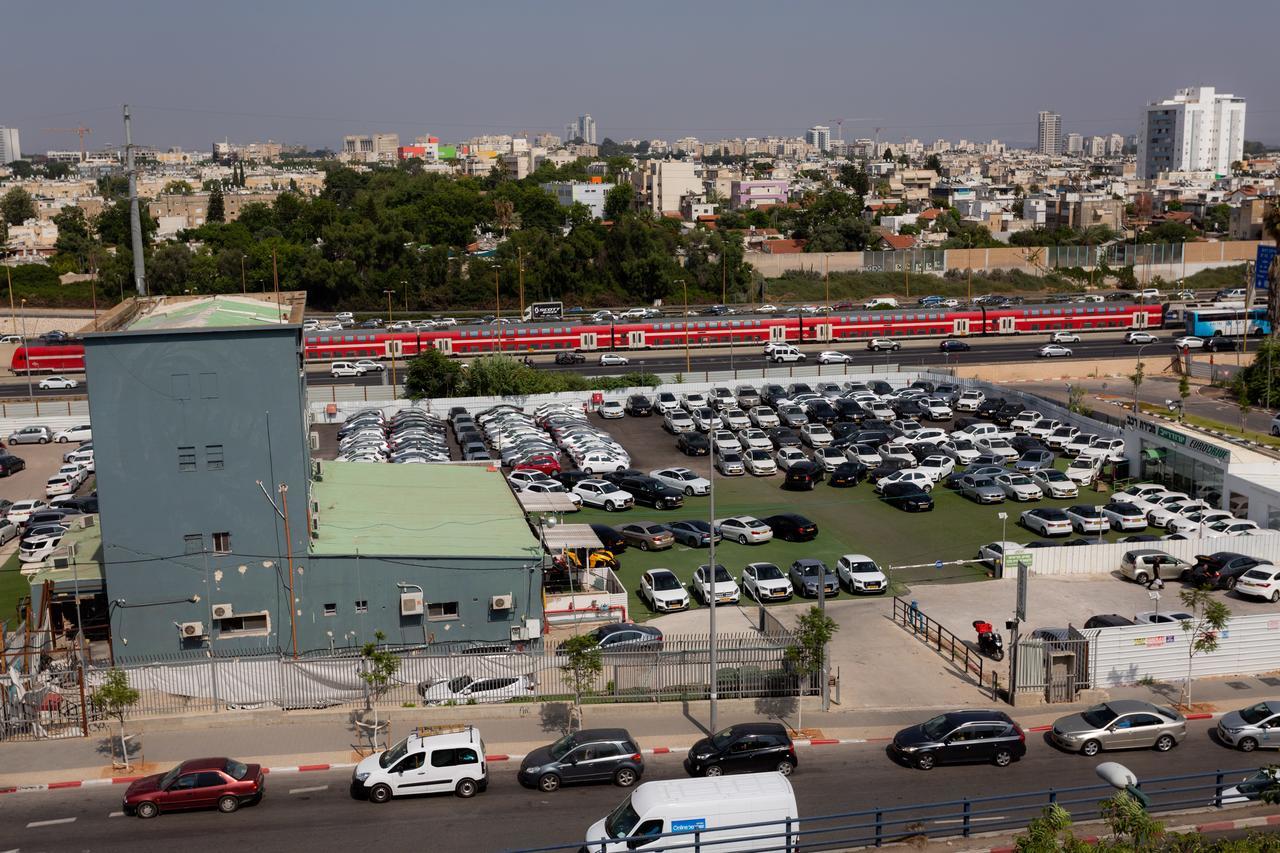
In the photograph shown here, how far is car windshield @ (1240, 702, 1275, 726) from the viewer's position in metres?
18.3

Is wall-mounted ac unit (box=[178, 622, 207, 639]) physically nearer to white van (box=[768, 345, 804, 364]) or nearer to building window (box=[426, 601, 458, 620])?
building window (box=[426, 601, 458, 620])

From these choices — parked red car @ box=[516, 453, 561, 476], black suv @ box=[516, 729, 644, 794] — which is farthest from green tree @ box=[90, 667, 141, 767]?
parked red car @ box=[516, 453, 561, 476]

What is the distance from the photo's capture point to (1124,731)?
1831cm

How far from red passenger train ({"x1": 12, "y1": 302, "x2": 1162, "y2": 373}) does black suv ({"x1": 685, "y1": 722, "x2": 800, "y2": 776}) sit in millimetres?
43470

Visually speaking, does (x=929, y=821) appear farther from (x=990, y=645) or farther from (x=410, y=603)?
(x=410, y=603)

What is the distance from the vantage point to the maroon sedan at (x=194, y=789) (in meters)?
16.0

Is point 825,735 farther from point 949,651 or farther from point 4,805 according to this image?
point 4,805

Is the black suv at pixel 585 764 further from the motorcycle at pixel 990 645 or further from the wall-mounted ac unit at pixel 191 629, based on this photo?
the motorcycle at pixel 990 645

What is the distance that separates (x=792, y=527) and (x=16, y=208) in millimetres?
136718

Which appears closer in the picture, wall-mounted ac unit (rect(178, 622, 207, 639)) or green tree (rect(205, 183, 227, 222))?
wall-mounted ac unit (rect(178, 622, 207, 639))

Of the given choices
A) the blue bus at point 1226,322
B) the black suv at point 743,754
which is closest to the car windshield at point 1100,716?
the black suv at point 743,754

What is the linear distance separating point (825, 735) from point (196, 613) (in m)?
11.6

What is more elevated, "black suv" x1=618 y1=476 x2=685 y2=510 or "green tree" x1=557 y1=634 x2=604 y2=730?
"green tree" x1=557 y1=634 x2=604 y2=730

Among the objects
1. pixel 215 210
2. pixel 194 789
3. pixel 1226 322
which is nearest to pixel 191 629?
pixel 194 789
